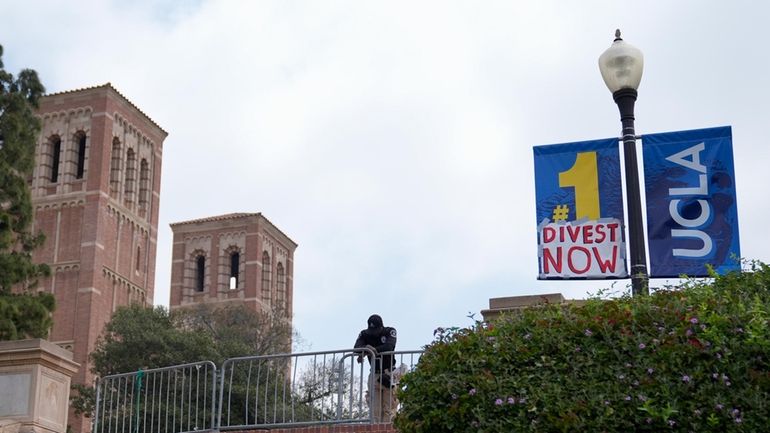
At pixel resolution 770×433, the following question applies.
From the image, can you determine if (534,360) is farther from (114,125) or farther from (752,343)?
(114,125)

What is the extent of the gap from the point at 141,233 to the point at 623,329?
62.6 metres

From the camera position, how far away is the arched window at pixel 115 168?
64.7 meters

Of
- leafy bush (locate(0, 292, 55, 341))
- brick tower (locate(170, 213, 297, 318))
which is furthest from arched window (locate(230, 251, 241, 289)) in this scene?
leafy bush (locate(0, 292, 55, 341))

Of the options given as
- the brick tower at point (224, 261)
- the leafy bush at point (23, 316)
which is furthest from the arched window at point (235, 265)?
the leafy bush at point (23, 316)

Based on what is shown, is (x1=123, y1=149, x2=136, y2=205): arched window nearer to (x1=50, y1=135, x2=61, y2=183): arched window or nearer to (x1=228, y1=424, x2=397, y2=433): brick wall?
(x1=50, y1=135, x2=61, y2=183): arched window

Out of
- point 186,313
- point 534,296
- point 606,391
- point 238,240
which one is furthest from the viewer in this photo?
point 238,240

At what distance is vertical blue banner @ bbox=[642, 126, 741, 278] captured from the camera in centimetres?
939

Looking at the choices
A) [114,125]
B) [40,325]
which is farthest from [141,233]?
[40,325]

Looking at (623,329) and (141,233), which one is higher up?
(141,233)

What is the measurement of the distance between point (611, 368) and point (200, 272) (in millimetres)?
79803

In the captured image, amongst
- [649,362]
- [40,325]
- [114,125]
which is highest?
[114,125]

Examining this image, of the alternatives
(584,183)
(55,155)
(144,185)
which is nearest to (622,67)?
(584,183)

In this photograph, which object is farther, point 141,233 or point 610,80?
point 141,233

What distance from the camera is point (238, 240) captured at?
83500mm
